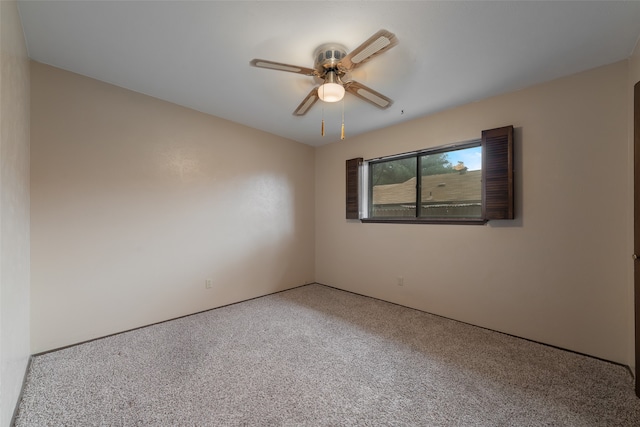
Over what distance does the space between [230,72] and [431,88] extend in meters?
1.84

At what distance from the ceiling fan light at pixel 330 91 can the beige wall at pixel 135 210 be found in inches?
→ 71.2

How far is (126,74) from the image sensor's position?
2.21 metres

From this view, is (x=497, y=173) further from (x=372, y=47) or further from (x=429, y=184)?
(x=372, y=47)

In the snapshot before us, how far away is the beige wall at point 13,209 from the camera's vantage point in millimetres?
1278

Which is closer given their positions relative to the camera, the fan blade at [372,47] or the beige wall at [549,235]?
the fan blade at [372,47]

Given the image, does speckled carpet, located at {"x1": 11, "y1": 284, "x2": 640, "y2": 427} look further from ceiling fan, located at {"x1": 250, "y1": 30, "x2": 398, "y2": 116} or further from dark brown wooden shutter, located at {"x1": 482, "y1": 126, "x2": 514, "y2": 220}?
ceiling fan, located at {"x1": 250, "y1": 30, "x2": 398, "y2": 116}

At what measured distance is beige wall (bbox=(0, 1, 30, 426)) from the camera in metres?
1.28

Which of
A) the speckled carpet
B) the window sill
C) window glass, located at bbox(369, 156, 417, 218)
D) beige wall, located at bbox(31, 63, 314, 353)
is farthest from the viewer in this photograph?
window glass, located at bbox(369, 156, 417, 218)

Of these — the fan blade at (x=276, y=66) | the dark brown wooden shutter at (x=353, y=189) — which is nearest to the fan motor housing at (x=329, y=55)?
the fan blade at (x=276, y=66)

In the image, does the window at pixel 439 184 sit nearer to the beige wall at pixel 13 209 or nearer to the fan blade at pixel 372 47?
the fan blade at pixel 372 47

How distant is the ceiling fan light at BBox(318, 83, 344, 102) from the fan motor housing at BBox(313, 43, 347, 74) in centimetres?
13

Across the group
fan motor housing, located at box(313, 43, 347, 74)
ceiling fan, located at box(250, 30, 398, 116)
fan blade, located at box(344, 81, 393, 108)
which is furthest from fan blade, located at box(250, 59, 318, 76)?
fan blade, located at box(344, 81, 393, 108)

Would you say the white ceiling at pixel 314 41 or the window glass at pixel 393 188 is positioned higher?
the white ceiling at pixel 314 41

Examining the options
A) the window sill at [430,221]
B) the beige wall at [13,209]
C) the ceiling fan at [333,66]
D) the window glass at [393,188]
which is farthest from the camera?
the window glass at [393,188]
